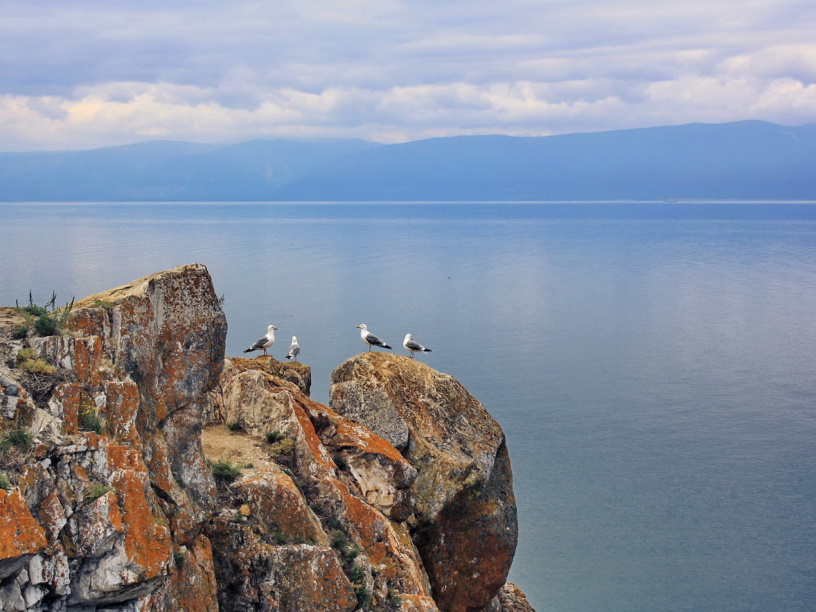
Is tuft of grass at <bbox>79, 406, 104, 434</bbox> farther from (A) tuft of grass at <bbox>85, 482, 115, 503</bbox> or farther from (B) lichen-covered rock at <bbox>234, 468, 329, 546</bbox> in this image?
(B) lichen-covered rock at <bbox>234, 468, 329, 546</bbox>

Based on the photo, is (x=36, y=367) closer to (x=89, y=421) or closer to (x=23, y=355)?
(x=23, y=355)

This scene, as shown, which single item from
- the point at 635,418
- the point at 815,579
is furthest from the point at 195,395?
the point at 635,418

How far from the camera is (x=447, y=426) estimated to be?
66.1ft

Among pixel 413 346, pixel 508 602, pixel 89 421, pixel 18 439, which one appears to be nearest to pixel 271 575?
pixel 89 421

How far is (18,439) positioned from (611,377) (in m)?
54.8

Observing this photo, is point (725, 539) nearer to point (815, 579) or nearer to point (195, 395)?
point (815, 579)

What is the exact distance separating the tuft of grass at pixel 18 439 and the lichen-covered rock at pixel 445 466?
9739 millimetres

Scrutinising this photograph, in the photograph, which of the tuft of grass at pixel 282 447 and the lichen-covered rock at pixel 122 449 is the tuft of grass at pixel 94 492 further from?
the tuft of grass at pixel 282 447

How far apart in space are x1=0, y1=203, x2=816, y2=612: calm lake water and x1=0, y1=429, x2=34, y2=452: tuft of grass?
26.6 m

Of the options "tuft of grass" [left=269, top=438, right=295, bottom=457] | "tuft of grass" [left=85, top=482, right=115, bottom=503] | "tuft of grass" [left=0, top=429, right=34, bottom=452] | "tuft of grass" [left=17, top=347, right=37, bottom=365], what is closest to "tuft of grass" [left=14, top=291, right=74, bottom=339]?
"tuft of grass" [left=17, top=347, right=37, bottom=365]

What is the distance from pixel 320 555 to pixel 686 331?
69791mm

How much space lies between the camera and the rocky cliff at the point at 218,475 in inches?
388

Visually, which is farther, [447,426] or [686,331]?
[686,331]

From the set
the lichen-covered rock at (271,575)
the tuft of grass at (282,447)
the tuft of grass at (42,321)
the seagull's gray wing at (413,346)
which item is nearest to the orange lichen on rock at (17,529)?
the tuft of grass at (42,321)
